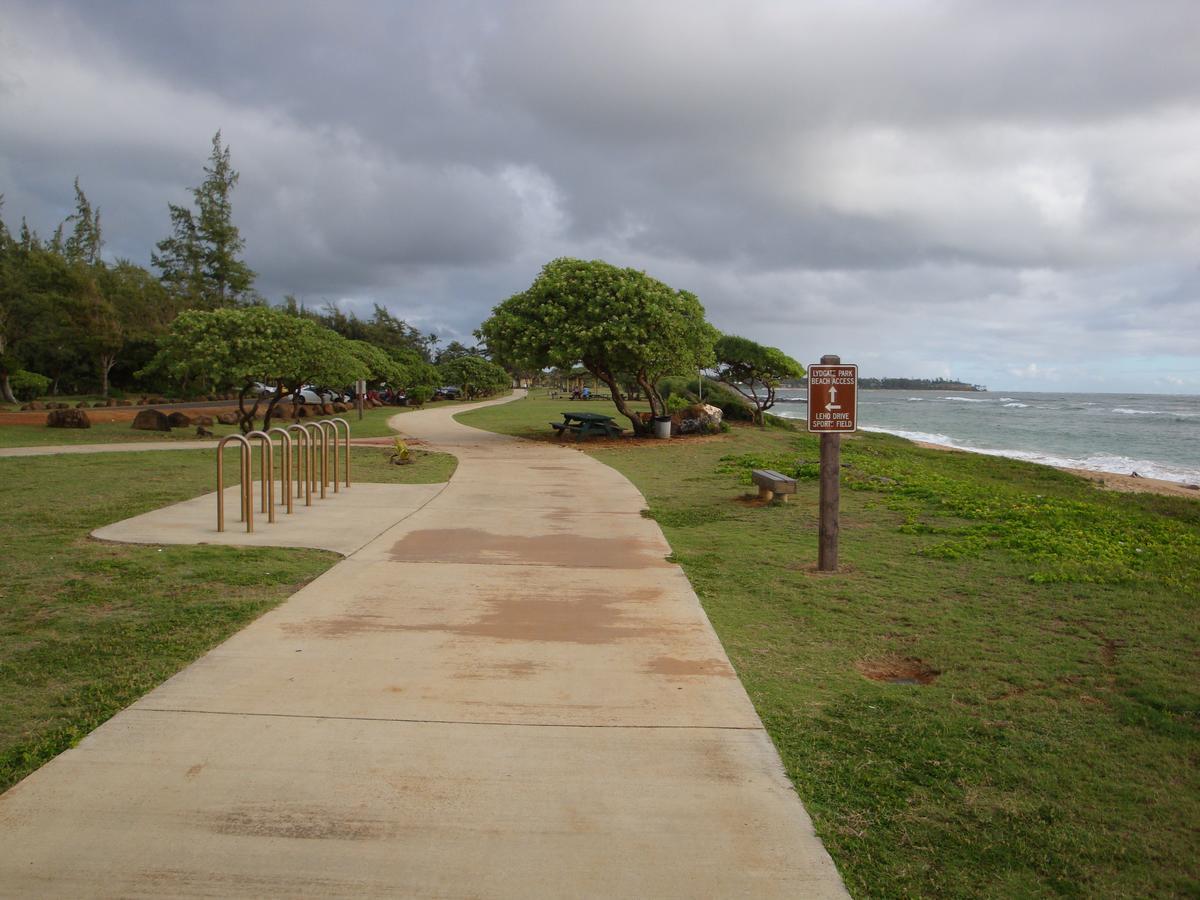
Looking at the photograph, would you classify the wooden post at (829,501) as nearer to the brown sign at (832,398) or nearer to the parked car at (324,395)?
the brown sign at (832,398)

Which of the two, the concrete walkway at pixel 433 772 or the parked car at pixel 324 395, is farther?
the parked car at pixel 324 395

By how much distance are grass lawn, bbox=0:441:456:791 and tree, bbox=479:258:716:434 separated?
12.2 metres

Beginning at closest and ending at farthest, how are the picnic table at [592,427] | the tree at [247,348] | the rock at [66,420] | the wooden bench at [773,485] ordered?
1. the wooden bench at [773,485]
2. the tree at [247,348]
3. the picnic table at [592,427]
4. the rock at [66,420]

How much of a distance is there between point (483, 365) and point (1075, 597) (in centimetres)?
6196

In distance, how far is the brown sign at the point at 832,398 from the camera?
7.01 m

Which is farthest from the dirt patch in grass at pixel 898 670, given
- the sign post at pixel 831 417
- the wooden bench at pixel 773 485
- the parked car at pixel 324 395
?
the parked car at pixel 324 395

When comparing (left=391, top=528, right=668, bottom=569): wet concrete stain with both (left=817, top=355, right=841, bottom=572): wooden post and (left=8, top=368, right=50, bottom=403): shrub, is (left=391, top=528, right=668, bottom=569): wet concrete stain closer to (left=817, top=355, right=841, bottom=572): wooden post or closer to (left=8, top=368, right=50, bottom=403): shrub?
(left=817, top=355, right=841, bottom=572): wooden post

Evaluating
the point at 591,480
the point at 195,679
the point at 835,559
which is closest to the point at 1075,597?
the point at 835,559

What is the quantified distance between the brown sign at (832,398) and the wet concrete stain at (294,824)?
5.01 m

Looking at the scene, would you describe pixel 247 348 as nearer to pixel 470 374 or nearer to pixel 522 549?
pixel 522 549

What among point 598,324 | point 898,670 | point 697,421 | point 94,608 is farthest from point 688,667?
point 697,421

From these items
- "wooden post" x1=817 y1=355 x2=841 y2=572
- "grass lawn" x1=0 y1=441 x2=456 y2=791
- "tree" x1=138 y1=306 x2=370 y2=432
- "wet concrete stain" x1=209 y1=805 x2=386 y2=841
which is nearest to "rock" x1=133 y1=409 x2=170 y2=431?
"tree" x1=138 y1=306 x2=370 y2=432

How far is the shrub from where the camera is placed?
130 feet

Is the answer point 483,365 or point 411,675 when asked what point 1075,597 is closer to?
point 411,675
